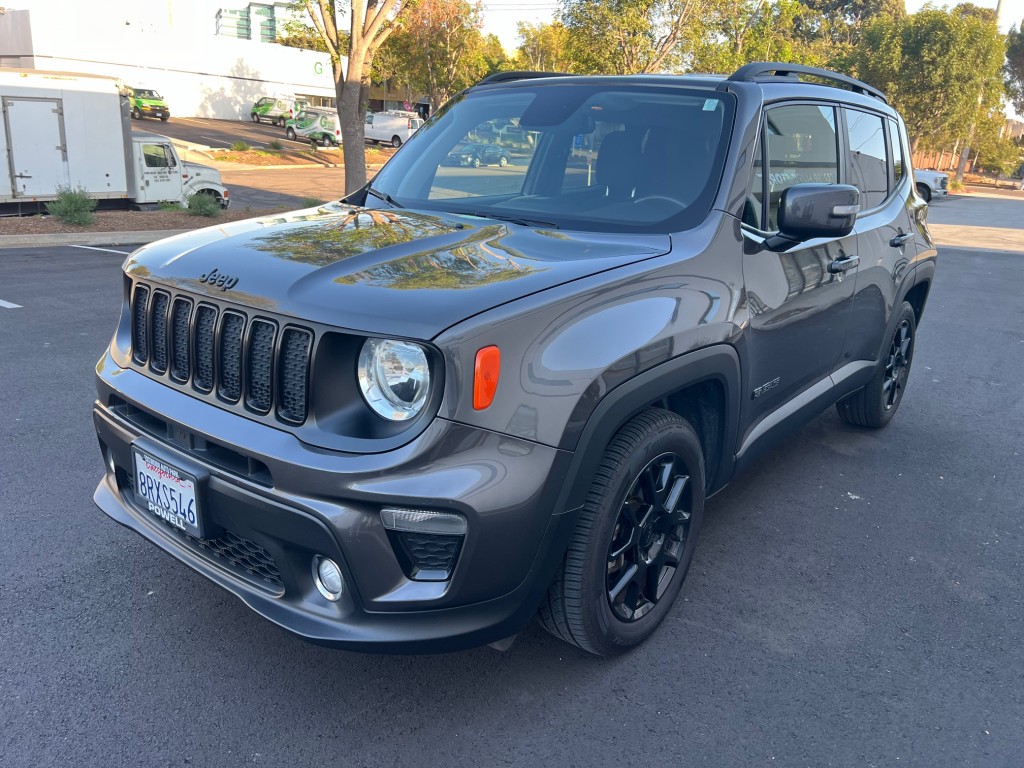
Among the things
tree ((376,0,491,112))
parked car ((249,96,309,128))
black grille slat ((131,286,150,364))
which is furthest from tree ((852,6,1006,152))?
black grille slat ((131,286,150,364))

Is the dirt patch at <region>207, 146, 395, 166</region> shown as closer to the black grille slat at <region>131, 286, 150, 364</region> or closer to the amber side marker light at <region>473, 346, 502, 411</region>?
the black grille slat at <region>131, 286, 150, 364</region>

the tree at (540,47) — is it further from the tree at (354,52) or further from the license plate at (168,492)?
the license plate at (168,492)

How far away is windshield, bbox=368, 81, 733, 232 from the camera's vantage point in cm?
321

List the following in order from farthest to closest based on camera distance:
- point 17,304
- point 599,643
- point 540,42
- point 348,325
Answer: point 540,42, point 17,304, point 599,643, point 348,325

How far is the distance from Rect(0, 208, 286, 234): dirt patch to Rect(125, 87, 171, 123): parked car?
1123 inches

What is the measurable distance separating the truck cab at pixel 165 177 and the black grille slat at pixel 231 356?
15317mm

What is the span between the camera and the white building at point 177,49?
1593 inches

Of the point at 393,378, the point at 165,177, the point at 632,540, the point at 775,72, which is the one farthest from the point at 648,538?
the point at 165,177

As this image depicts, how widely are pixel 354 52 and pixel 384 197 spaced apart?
12396mm

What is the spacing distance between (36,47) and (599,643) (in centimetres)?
4628

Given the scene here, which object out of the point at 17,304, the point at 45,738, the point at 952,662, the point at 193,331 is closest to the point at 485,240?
the point at 193,331

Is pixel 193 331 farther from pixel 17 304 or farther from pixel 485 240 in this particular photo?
pixel 17 304

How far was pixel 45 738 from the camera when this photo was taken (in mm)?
2416

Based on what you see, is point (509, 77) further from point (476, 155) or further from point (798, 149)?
point (798, 149)
